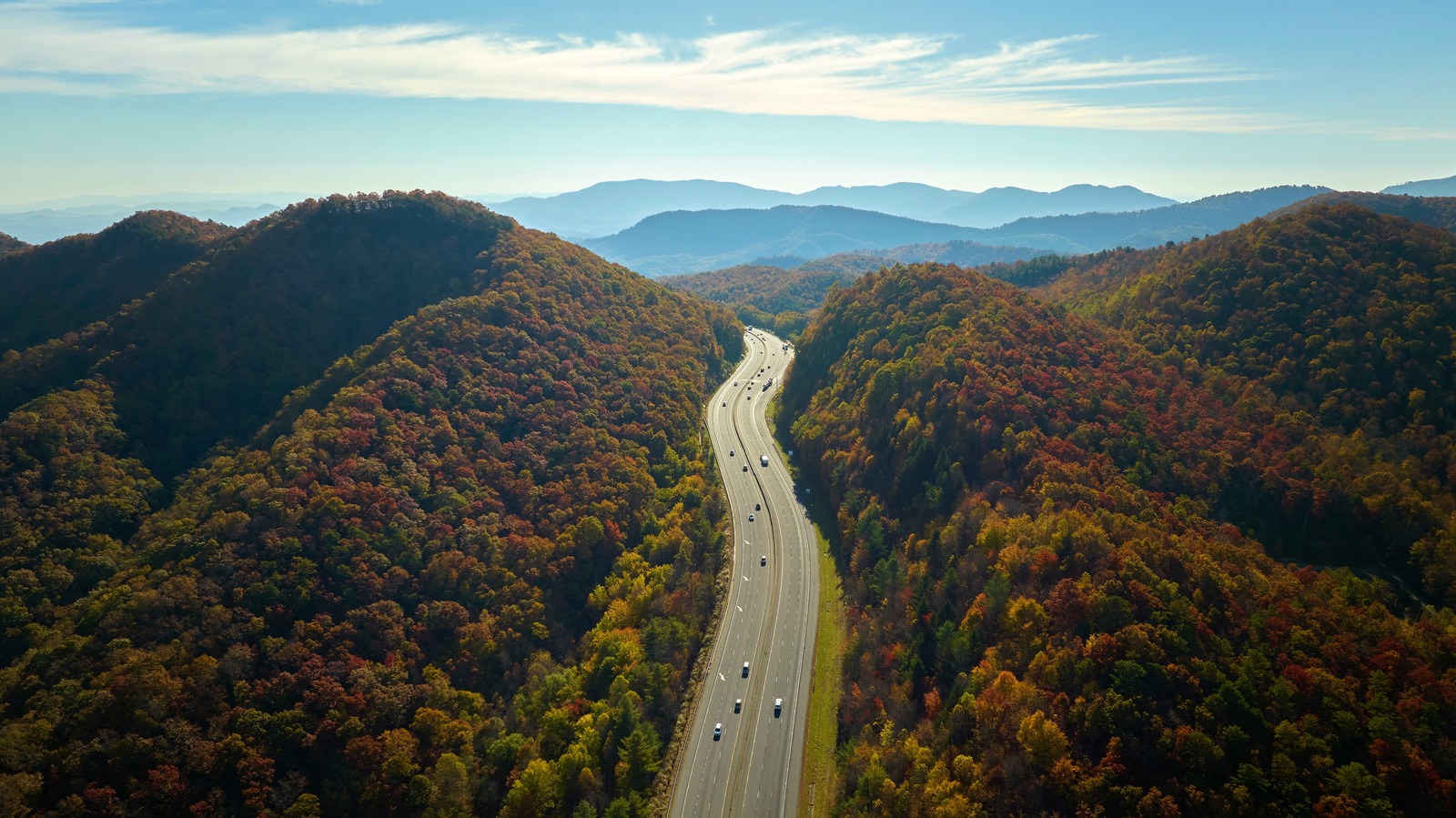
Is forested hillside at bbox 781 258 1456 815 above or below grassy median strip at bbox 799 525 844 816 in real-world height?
above

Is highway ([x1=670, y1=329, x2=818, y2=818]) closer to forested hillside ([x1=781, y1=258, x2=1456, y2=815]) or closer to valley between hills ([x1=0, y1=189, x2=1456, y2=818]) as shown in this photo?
valley between hills ([x1=0, y1=189, x2=1456, y2=818])

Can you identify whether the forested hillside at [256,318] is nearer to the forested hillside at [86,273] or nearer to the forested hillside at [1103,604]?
the forested hillside at [86,273]

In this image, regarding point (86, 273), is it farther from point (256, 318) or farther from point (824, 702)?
point (824, 702)

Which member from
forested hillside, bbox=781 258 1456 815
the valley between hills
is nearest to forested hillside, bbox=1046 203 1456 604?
the valley between hills

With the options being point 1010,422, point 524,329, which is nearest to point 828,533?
point 1010,422

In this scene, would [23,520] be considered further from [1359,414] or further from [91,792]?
[1359,414]

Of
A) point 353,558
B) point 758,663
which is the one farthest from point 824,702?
point 353,558

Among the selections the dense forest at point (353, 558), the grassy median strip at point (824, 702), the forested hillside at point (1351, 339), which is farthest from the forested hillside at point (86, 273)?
the forested hillside at point (1351, 339)
